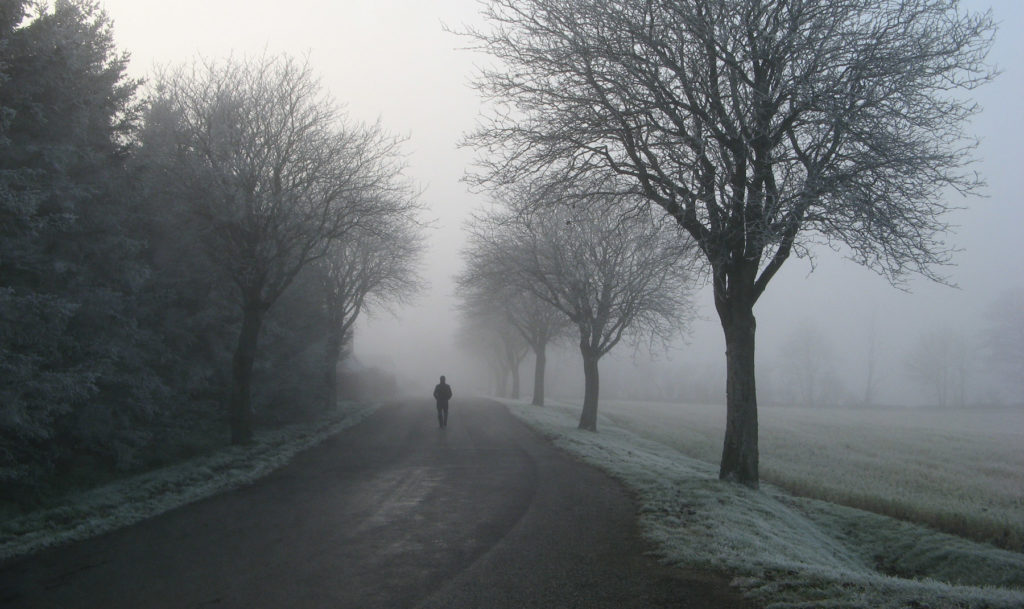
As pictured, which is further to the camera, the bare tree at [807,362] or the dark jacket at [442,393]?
the bare tree at [807,362]

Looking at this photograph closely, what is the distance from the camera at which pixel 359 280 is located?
35375 mm

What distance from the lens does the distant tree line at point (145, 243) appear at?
10945 mm

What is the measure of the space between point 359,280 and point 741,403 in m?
26.1

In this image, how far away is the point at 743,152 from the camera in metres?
11.4

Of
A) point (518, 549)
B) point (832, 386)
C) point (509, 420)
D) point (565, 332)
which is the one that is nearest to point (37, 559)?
point (518, 549)

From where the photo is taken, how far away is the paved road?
20.2 feet

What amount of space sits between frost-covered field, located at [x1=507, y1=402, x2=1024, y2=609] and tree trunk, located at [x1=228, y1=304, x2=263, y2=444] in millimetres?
9861

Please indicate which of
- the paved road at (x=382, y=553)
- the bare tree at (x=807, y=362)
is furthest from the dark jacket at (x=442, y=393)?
the bare tree at (x=807, y=362)

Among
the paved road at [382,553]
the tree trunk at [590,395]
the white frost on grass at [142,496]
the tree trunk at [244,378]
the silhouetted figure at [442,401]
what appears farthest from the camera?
the tree trunk at [590,395]

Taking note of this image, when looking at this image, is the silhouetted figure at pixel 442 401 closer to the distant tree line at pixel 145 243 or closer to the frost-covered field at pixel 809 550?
the distant tree line at pixel 145 243

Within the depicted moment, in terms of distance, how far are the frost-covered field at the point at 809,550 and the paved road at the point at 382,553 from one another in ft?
1.68

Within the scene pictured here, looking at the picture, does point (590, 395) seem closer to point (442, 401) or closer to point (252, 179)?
point (442, 401)

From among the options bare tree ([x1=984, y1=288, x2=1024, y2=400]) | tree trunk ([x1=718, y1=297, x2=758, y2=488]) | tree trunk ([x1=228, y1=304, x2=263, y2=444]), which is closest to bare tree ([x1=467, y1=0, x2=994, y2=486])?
tree trunk ([x1=718, y1=297, x2=758, y2=488])

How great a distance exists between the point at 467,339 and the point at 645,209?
205 feet
